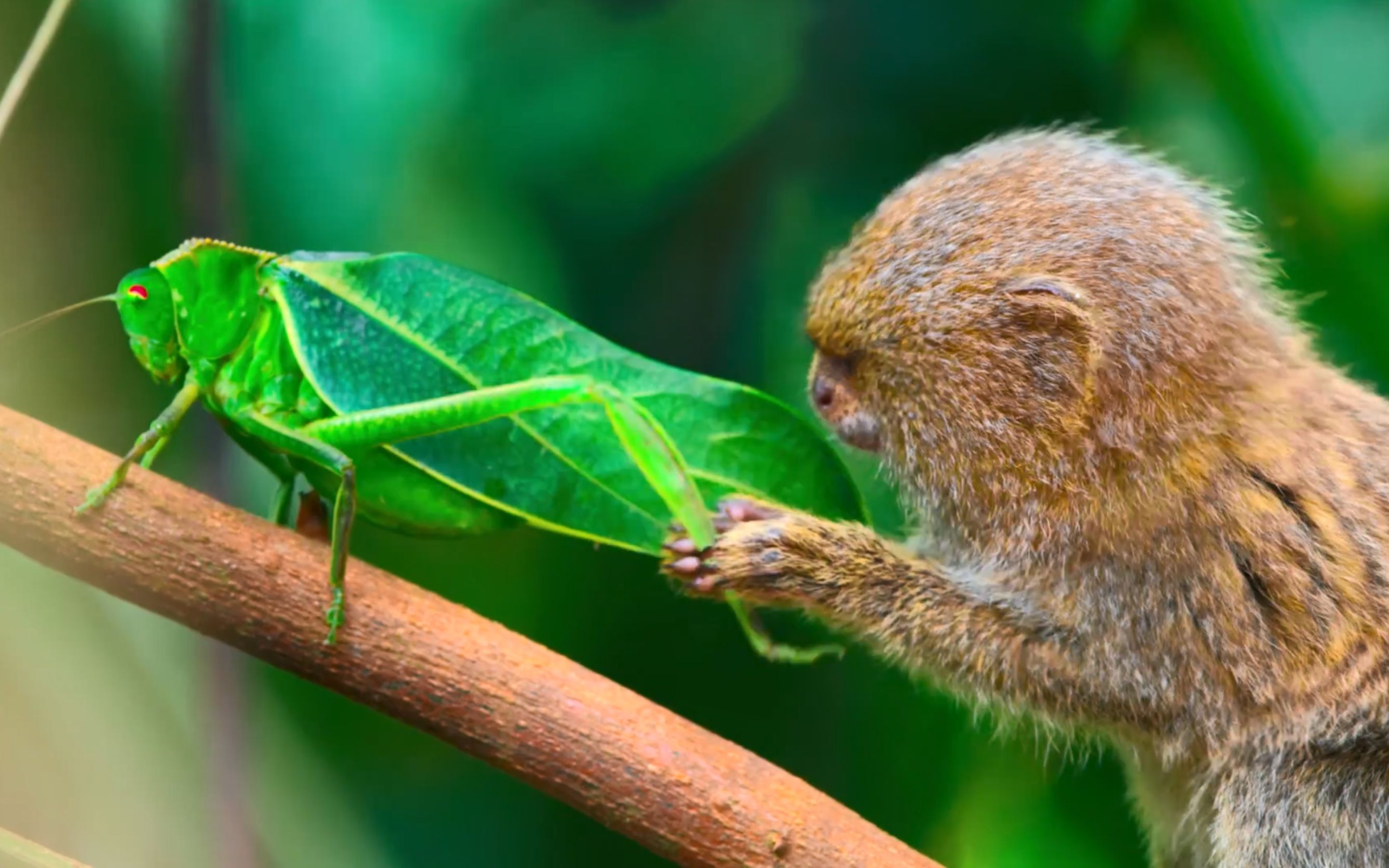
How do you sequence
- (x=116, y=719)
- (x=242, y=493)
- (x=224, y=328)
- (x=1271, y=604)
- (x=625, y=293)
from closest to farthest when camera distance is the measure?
1. (x=224, y=328)
2. (x=1271, y=604)
3. (x=116, y=719)
4. (x=242, y=493)
5. (x=625, y=293)

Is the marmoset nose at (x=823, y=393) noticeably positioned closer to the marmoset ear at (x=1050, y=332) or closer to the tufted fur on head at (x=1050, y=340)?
the tufted fur on head at (x=1050, y=340)

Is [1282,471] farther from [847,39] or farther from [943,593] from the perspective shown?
[847,39]

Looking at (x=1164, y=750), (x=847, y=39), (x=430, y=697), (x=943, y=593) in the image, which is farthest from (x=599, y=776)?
(x=847, y=39)

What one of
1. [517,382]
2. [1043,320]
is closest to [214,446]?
[517,382]

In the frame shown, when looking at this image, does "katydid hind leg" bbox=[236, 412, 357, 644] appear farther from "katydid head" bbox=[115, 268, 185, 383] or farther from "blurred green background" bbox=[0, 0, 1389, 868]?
"blurred green background" bbox=[0, 0, 1389, 868]

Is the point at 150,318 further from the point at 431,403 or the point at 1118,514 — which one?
the point at 1118,514

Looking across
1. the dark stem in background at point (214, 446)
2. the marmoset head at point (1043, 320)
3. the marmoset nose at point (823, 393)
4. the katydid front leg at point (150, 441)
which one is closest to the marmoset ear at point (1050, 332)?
the marmoset head at point (1043, 320)

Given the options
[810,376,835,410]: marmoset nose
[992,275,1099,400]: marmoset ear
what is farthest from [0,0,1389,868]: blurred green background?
[992,275,1099,400]: marmoset ear
